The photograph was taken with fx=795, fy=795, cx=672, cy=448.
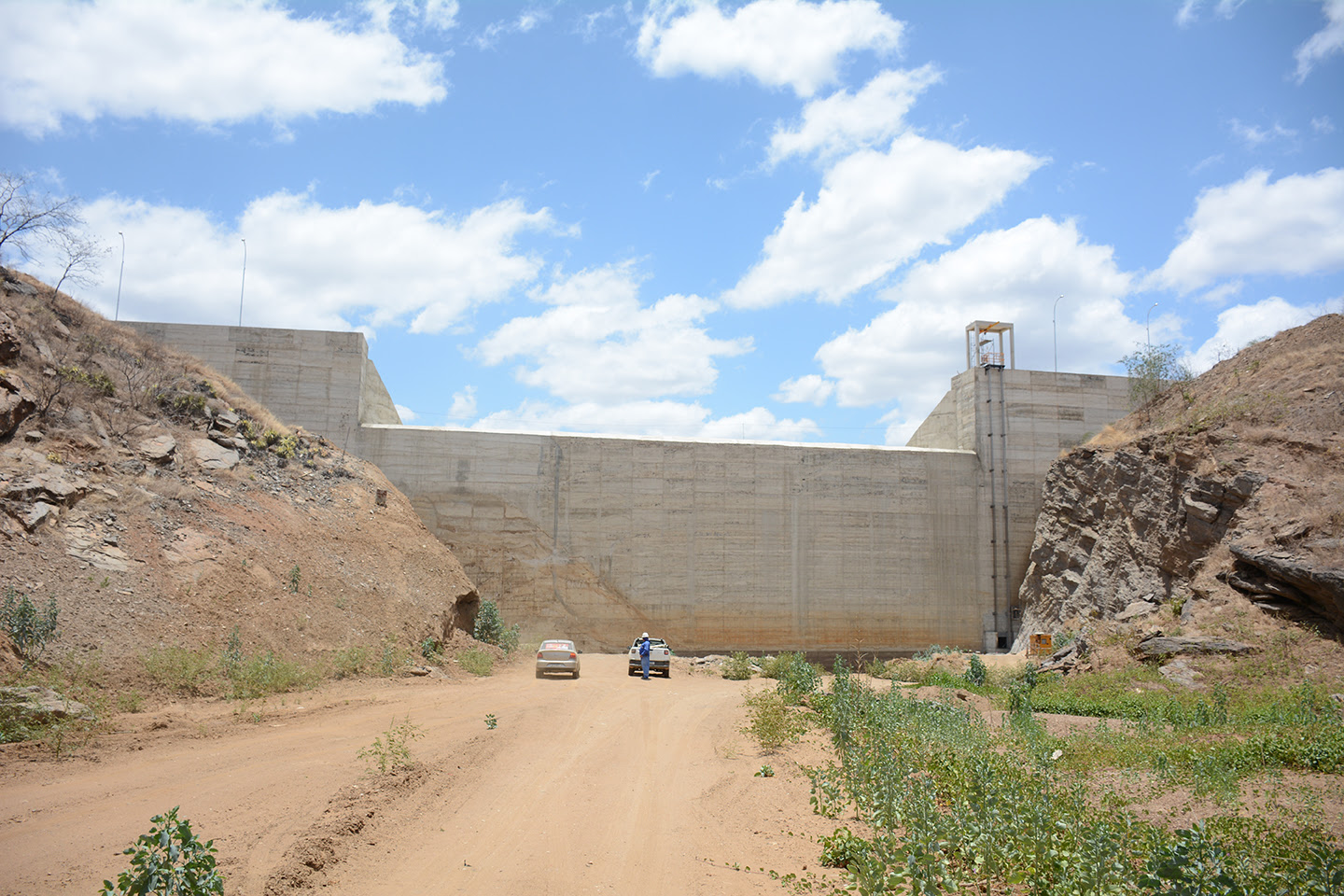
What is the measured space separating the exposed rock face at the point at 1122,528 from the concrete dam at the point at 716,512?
3034 millimetres

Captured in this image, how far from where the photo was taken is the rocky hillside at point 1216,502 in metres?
18.6

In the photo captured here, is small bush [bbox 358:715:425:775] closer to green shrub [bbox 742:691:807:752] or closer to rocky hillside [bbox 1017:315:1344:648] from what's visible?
green shrub [bbox 742:691:807:752]

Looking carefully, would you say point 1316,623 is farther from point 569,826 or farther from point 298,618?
point 298,618

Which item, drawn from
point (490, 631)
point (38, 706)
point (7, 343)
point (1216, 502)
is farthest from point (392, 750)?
point (1216, 502)

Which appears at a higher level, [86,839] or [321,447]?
[321,447]

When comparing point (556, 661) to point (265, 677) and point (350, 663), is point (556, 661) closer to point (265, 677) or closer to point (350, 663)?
point (350, 663)

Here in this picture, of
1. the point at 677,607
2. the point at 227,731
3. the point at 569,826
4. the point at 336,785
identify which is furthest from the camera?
the point at 677,607

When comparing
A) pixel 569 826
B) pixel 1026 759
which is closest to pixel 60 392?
pixel 569 826

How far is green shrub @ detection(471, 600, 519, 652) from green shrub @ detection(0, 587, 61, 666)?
49.8 ft

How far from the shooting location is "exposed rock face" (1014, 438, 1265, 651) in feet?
76.7

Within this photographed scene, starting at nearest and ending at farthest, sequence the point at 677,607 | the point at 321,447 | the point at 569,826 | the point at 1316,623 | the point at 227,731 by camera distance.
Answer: the point at 569,826
the point at 227,731
the point at 1316,623
the point at 321,447
the point at 677,607

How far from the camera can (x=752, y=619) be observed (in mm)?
34375

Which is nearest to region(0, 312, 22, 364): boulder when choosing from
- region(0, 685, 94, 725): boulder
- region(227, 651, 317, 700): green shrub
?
region(227, 651, 317, 700): green shrub

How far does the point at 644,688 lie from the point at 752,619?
1474cm
